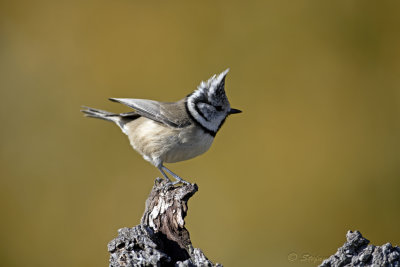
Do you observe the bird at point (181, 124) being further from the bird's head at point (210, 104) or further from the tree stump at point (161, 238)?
the tree stump at point (161, 238)

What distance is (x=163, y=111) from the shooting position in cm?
339

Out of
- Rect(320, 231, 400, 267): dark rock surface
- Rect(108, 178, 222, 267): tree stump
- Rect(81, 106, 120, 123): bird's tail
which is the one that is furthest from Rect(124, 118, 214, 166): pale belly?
Rect(320, 231, 400, 267): dark rock surface

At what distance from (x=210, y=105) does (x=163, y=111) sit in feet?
1.22

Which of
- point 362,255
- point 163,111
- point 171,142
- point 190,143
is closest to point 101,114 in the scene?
point 163,111

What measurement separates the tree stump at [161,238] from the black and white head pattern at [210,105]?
0.61 m

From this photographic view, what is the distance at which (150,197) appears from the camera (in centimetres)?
279

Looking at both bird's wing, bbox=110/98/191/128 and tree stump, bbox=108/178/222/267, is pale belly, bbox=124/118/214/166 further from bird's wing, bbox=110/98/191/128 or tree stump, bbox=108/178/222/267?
tree stump, bbox=108/178/222/267

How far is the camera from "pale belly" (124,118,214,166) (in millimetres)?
3221

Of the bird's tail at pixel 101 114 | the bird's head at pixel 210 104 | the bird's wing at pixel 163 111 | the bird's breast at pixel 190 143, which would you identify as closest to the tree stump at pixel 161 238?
the bird's breast at pixel 190 143

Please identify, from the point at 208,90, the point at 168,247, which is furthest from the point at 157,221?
the point at 208,90

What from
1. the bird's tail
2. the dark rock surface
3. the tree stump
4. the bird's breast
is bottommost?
the dark rock surface

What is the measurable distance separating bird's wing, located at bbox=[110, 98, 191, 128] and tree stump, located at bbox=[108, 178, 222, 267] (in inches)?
20.1

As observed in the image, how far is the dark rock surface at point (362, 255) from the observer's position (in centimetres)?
188

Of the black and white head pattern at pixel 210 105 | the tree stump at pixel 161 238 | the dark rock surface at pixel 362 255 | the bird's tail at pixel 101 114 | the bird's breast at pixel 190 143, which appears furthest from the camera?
the bird's tail at pixel 101 114
